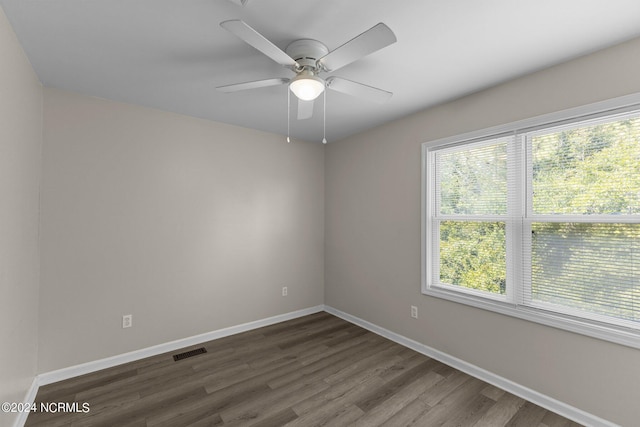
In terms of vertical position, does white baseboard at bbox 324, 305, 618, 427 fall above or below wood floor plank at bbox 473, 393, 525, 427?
above

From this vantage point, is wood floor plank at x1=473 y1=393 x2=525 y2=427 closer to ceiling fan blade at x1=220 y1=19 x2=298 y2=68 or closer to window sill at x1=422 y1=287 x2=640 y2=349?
window sill at x1=422 y1=287 x2=640 y2=349

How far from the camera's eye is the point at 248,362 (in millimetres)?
2812

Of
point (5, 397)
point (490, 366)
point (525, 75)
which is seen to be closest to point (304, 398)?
point (490, 366)

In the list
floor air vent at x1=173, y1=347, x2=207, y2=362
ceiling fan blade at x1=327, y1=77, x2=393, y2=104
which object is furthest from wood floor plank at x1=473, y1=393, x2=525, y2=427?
floor air vent at x1=173, y1=347, x2=207, y2=362

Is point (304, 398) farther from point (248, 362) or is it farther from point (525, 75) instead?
point (525, 75)

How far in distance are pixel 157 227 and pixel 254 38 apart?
2.32 metres

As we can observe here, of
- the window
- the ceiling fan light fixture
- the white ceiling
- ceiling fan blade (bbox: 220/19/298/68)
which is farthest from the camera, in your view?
the window

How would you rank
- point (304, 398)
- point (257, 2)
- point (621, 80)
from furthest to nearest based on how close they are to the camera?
point (304, 398)
point (621, 80)
point (257, 2)

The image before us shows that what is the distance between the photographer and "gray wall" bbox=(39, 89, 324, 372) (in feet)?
8.29

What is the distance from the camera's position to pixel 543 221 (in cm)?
224

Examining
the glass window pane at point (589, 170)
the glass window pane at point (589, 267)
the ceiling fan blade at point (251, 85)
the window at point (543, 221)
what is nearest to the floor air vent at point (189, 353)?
the window at point (543, 221)

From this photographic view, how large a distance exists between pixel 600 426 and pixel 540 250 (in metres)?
1.20

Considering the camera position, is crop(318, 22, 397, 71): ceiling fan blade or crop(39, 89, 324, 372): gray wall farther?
crop(39, 89, 324, 372): gray wall

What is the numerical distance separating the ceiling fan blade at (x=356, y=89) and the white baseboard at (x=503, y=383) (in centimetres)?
249
